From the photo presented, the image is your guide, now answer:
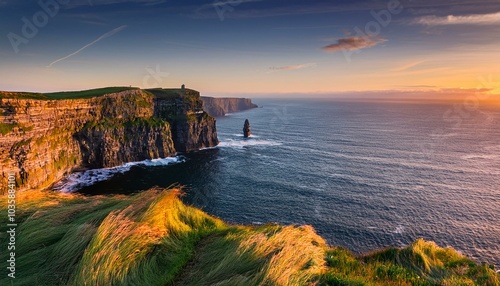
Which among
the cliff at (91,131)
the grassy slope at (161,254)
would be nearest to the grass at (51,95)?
the cliff at (91,131)

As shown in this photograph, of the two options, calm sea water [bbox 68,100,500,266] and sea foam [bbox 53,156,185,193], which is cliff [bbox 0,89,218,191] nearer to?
sea foam [bbox 53,156,185,193]

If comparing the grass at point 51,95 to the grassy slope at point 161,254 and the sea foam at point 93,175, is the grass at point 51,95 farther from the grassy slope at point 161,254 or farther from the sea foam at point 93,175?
the grassy slope at point 161,254

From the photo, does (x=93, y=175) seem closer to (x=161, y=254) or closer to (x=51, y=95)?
(x=51, y=95)

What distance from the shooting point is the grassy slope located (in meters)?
7.88

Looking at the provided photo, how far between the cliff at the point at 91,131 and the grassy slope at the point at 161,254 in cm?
5833

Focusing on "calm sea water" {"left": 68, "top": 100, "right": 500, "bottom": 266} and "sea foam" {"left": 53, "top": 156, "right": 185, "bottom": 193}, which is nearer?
"calm sea water" {"left": 68, "top": 100, "right": 500, "bottom": 266}

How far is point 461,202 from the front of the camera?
56938mm

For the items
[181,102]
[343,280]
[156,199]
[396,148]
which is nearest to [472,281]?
[343,280]

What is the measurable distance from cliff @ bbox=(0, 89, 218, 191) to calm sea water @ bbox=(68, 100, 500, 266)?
31.4 feet

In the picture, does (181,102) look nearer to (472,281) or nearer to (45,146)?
(45,146)

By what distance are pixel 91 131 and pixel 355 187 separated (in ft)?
241

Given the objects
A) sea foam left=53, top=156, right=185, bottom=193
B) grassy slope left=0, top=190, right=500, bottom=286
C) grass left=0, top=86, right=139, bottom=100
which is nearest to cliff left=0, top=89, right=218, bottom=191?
grass left=0, top=86, right=139, bottom=100

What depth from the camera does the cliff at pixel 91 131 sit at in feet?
191

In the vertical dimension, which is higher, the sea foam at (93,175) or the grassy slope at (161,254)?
the grassy slope at (161,254)
